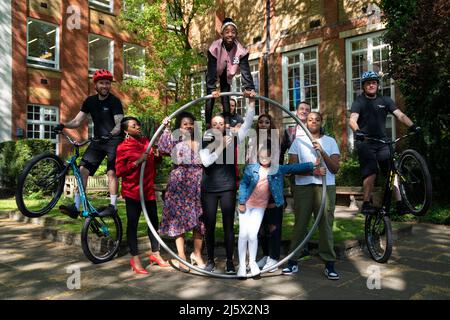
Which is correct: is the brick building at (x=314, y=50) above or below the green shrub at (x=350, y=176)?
above

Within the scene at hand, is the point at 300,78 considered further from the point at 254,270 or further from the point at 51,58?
the point at 254,270

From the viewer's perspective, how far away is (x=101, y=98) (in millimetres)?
6324

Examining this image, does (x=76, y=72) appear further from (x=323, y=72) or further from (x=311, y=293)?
(x=311, y=293)

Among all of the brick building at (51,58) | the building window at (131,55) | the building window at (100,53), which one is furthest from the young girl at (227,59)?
the building window at (131,55)

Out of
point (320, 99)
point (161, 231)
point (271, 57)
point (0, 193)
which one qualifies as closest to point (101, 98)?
point (161, 231)

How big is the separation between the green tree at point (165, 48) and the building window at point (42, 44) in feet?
13.2

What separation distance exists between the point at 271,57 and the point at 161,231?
55.7ft

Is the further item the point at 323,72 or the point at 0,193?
the point at 323,72

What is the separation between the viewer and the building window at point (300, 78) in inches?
761

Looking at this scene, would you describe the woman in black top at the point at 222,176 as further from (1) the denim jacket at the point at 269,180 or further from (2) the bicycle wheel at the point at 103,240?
(2) the bicycle wheel at the point at 103,240

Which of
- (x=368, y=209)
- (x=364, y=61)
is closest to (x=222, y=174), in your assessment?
(x=368, y=209)

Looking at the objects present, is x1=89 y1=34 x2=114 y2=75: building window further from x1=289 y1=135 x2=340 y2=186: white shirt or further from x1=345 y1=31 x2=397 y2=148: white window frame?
x1=289 y1=135 x2=340 y2=186: white shirt

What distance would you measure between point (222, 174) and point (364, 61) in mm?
14354

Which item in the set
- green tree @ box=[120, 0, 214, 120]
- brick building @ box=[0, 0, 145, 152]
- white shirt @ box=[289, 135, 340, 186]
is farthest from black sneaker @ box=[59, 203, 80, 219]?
brick building @ box=[0, 0, 145, 152]
